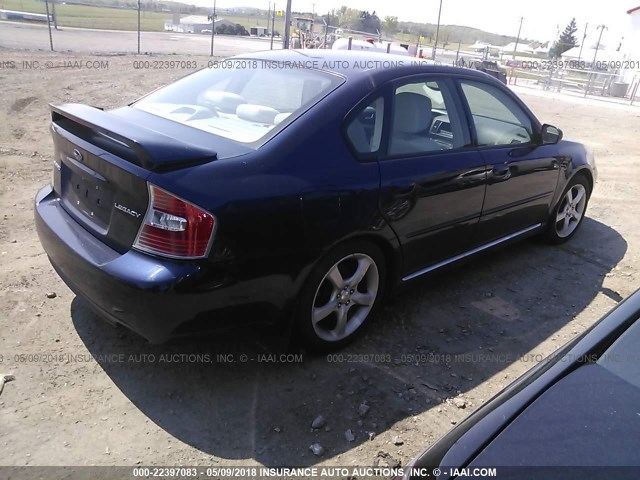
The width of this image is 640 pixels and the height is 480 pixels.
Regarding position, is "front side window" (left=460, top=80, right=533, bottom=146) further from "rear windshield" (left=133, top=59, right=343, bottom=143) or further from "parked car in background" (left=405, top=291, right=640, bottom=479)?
"parked car in background" (left=405, top=291, right=640, bottom=479)

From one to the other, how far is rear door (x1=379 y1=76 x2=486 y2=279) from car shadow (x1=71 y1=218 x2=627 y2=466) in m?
0.43

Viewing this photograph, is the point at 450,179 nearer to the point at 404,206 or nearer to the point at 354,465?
the point at 404,206

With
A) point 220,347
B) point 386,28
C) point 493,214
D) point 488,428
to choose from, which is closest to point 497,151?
point 493,214

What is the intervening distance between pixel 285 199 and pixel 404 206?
882 millimetres

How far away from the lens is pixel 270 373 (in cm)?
299

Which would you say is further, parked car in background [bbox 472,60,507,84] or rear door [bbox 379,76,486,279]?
parked car in background [bbox 472,60,507,84]

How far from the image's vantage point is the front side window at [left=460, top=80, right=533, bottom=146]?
12.4 feet

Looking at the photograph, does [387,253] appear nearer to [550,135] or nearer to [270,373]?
[270,373]

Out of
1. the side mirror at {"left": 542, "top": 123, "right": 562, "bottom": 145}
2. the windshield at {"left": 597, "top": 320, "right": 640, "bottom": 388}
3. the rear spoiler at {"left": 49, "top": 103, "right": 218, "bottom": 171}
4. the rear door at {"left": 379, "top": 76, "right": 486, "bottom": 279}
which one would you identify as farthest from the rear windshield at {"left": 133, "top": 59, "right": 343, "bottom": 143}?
the side mirror at {"left": 542, "top": 123, "right": 562, "bottom": 145}

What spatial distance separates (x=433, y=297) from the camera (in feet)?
12.9

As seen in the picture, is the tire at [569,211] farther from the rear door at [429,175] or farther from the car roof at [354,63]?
the car roof at [354,63]

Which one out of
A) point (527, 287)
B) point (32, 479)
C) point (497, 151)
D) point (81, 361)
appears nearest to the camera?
point (32, 479)

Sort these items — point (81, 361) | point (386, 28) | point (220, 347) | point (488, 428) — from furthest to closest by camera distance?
1. point (386, 28)
2. point (220, 347)
3. point (81, 361)
4. point (488, 428)

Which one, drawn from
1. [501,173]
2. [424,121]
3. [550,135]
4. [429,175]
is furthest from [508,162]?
[429,175]
